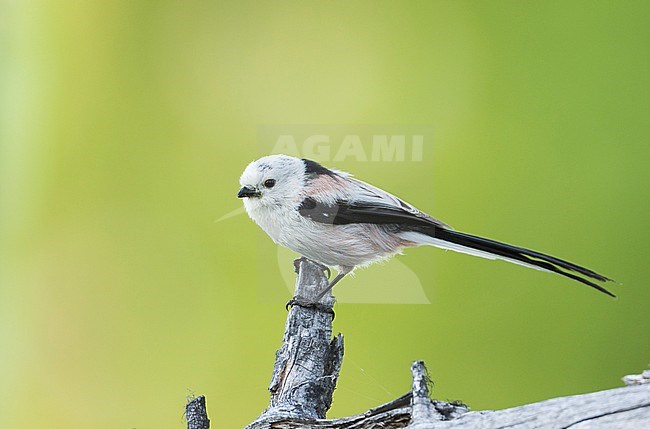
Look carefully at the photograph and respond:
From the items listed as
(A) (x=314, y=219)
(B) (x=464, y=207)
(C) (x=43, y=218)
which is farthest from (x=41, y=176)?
(B) (x=464, y=207)

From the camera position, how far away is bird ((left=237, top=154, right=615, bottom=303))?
0.85 metres

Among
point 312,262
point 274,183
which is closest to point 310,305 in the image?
point 312,262

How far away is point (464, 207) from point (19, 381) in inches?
28.6

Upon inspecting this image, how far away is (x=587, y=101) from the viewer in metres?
0.98

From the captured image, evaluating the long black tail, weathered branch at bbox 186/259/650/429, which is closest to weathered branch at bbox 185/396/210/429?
weathered branch at bbox 186/259/650/429

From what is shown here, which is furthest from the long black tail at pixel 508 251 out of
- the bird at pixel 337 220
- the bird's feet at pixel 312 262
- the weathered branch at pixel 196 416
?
the weathered branch at pixel 196 416

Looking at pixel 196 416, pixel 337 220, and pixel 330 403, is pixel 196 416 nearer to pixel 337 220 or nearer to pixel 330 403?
pixel 330 403

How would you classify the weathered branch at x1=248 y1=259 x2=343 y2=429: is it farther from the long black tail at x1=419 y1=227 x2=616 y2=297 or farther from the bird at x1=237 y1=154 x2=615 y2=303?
the long black tail at x1=419 y1=227 x2=616 y2=297

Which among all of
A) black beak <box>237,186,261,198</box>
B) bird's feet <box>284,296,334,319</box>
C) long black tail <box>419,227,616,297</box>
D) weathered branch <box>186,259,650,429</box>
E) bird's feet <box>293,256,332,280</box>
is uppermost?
black beak <box>237,186,261,198</box>

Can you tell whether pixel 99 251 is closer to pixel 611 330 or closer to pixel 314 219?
pixel 314 219

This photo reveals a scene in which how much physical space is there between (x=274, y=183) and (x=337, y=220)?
0.09 m

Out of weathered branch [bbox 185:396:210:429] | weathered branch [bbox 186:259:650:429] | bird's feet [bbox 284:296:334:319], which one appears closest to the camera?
weathered branch [bbox 186:259:650:429]

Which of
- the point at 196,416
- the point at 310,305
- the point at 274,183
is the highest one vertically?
the point at 274,183

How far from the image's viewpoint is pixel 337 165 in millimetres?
934
